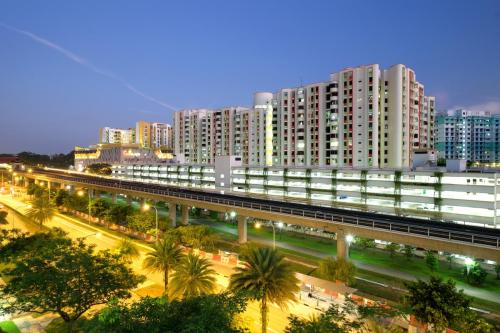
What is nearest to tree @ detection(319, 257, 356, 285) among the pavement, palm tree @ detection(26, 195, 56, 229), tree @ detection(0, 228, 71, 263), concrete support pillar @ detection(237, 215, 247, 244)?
the pavement

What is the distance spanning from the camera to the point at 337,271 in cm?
3422

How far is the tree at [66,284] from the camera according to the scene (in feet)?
71.9

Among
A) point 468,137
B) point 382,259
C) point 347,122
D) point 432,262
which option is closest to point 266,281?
point 432,262

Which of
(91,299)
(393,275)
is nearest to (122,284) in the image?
(91,299)

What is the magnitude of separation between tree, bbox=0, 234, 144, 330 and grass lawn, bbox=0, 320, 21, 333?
17.8 feet

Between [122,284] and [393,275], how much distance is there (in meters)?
34.4

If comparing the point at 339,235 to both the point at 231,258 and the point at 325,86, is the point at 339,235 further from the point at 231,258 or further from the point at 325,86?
the point at 325,86

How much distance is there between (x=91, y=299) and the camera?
23031 mm

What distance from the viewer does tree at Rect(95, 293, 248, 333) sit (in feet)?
45.9

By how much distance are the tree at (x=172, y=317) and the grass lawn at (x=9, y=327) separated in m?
18.0

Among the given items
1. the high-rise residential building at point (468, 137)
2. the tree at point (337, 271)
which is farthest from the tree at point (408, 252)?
the high-rise residential building at point (468, 137)

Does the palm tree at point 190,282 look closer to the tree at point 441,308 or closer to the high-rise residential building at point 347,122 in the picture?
the tree at point 441,308

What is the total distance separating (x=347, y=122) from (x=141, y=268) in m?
75.7

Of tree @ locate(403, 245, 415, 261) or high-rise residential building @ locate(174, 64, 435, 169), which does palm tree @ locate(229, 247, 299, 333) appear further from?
high-rise residential building @ locate(174, 64, 435, 169)
